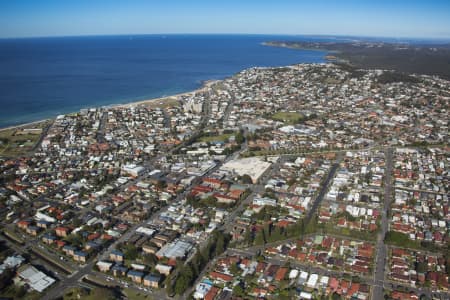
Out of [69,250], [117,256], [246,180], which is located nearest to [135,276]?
[117,256]

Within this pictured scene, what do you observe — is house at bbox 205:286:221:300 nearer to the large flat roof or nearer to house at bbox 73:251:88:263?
house at bbox 73:251:88:263

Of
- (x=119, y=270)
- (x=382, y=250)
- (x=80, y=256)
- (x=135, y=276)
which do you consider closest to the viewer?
(x=135, y=276)

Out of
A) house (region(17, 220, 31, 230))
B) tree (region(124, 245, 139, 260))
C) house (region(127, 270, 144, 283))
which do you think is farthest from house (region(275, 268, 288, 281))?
house (region(17, 220, 31, 230))

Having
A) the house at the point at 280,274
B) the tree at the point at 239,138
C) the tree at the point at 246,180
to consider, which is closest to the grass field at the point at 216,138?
the tree at the point at 239,138

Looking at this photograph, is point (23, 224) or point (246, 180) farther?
point (246, 180)

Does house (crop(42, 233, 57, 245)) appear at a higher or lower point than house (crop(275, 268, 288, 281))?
lower

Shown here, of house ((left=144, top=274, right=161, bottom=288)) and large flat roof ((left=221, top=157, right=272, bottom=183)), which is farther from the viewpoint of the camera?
large flat roof ((left=221, top=157, right=272, bottom=183))

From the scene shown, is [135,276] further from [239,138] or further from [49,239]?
[239,138]
